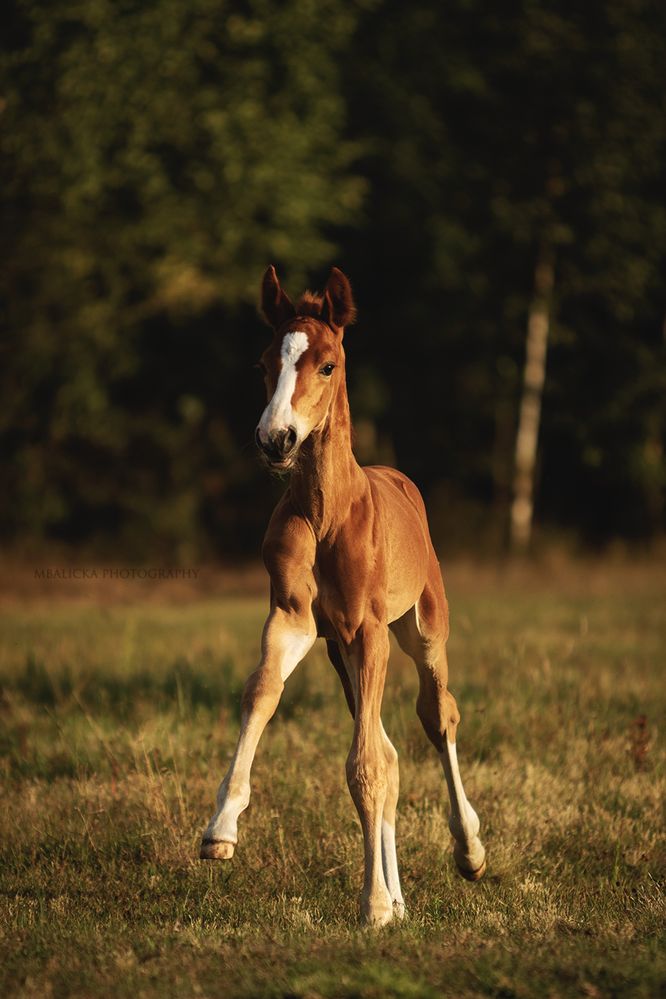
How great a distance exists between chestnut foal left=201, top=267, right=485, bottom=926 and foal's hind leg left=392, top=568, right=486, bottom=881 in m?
0.43

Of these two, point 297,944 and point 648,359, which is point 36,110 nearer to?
point 648,359

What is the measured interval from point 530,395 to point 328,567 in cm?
1627

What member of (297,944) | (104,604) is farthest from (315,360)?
(104,604)

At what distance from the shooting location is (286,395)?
495cm

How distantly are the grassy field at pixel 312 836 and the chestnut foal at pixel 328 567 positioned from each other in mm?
560

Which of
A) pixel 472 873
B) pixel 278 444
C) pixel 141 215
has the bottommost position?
pixel 141 215

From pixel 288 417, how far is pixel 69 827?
2.95m

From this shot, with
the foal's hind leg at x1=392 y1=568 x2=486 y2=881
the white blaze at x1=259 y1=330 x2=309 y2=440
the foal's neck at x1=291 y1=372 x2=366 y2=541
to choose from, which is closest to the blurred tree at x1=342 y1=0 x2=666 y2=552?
the foal's hind leg at x1=392 y1=568 x2=486 y2=881

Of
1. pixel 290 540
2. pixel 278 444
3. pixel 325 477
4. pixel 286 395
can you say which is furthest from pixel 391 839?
pixel 286 395

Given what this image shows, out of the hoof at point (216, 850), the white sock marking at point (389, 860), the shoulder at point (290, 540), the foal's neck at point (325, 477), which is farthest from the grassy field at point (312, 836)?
the foal's neck at point (325, 477)

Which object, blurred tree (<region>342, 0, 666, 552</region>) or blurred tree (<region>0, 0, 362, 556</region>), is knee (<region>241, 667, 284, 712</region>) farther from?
blurred tree (<region>342, 0, 666, 552</region>)

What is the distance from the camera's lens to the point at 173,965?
4.70m

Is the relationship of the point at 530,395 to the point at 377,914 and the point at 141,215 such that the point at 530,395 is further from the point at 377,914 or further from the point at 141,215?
the point at 377,914

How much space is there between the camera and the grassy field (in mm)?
4648
